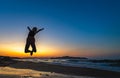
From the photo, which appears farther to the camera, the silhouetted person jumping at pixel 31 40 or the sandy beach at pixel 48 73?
the sandy beach at pixel 48 73

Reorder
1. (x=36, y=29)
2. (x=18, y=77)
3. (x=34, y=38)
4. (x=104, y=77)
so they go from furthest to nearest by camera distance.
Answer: (x=104, y=77) < (x=18, y=77) < (x=34, y=38) < (x=36, y=29)

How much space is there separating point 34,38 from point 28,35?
19.4 inches

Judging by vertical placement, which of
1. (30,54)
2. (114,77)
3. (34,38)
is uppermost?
(34,38)

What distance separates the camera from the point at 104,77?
26.4 metres

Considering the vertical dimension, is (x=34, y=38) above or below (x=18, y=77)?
above

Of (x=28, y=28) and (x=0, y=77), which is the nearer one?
Result: (x=28, y=28)

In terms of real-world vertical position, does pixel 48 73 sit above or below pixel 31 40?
below

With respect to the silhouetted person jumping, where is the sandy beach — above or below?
below

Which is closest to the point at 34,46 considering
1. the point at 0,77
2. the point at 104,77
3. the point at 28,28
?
the point at 28,28

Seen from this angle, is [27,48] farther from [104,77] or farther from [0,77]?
[104,77]

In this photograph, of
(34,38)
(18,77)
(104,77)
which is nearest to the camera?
(34,38)

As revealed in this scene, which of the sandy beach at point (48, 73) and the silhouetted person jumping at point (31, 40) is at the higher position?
the silhouetted person jumping at point (31, 40)

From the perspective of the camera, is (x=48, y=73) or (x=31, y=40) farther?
(x=48, y=73)

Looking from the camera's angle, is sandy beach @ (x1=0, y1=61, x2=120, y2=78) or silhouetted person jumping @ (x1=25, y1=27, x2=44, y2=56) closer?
silhouetted person jumping @ (x1=25, y1=27, x2=44, y2=56)
